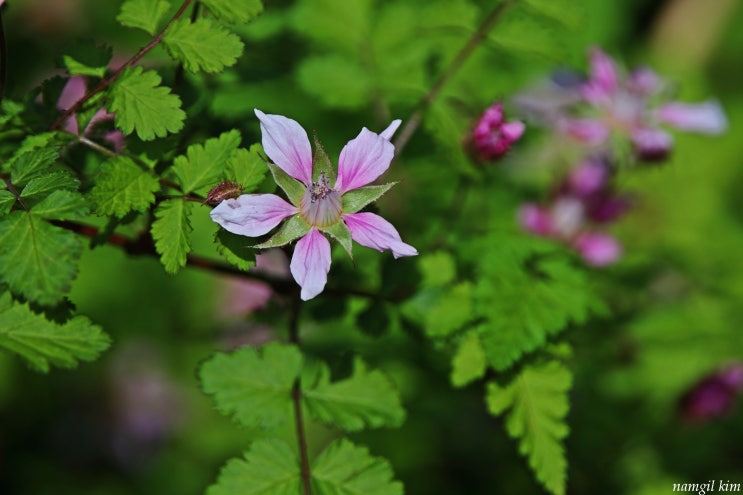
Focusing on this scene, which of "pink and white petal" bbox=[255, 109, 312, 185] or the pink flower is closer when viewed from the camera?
"pink and white petal" bbox=[255, 109, 312, 185]

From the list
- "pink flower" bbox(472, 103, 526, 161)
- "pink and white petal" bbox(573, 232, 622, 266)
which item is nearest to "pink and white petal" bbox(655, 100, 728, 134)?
"pink and white petal" bbox(573, 232, 622, 266)

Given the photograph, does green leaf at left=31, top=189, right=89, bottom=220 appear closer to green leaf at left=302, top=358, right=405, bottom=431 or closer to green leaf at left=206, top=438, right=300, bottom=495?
green leaf at left=206, top=438, right=300, bottom=495

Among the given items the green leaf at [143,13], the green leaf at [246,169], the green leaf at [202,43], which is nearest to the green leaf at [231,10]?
the green leaf at [202,43]

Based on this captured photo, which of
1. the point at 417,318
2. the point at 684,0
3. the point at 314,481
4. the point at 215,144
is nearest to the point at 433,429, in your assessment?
the point at 417,318

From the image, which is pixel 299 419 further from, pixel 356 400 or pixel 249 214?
pixel 249 214

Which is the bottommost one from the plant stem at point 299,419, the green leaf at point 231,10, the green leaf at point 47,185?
the plant stem at point 299,419

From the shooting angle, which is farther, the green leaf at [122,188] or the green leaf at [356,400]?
the green leaf at [356,400]

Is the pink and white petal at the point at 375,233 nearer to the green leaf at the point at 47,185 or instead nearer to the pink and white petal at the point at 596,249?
the green leaf at the point at 47,185
